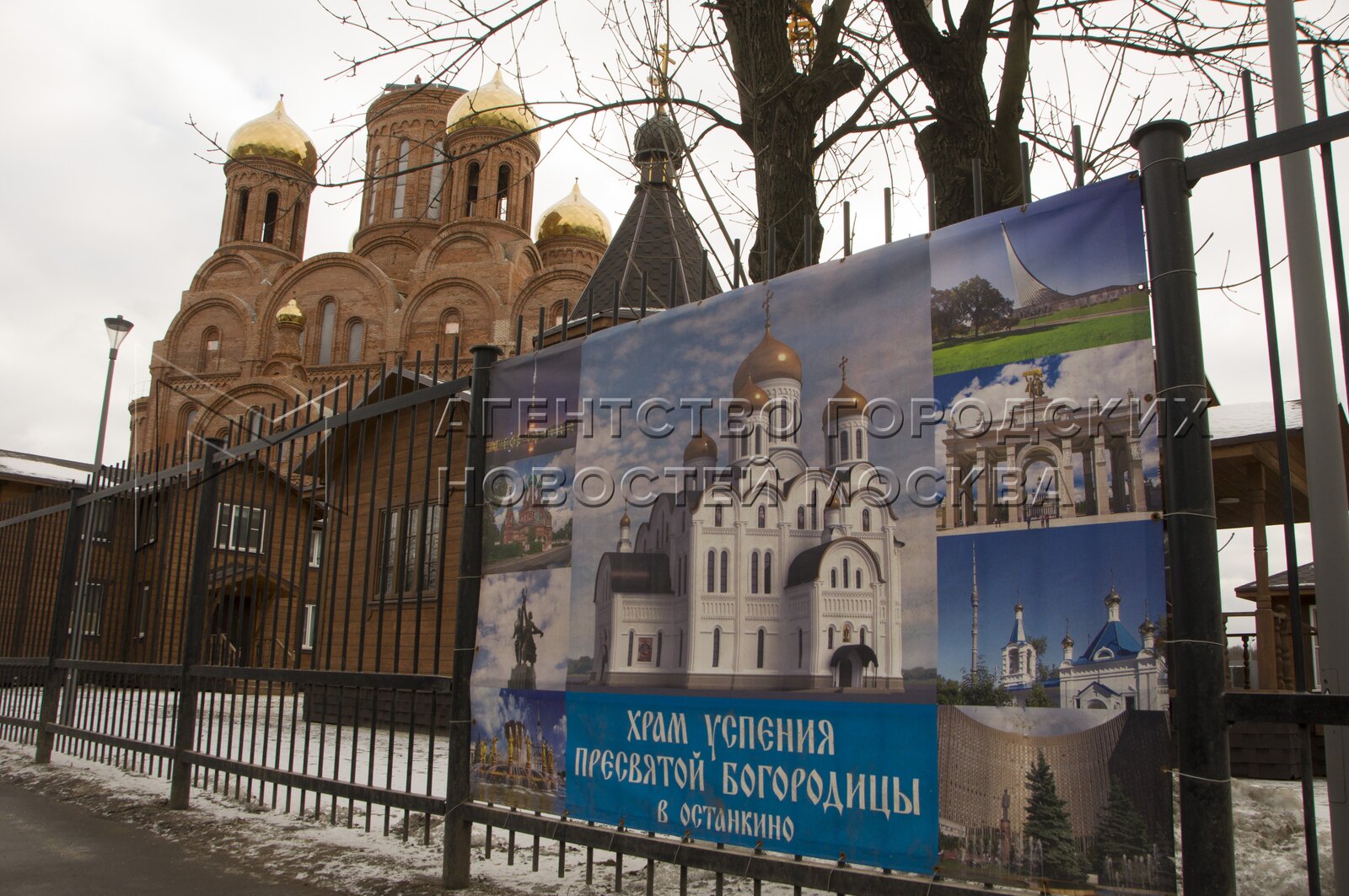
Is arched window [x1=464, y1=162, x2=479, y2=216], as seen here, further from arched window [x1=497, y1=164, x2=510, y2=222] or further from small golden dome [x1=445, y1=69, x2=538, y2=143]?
small golden dome [x1=445, y1=69, x2=538, y2=143]

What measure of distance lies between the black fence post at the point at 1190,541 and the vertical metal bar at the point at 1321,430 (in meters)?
0.30

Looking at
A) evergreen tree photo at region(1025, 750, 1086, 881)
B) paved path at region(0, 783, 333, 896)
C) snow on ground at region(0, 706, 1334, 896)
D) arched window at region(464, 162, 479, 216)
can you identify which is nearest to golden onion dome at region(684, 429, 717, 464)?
evergreen tree photo at region(1025, 750, 1086, 881)

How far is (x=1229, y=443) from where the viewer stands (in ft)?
27.6

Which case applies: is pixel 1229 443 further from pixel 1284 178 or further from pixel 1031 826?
pixel 1031 826

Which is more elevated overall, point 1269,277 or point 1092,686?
point 1269,277

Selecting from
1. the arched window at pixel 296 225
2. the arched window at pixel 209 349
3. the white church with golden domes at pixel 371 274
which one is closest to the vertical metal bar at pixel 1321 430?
the white church with golden domes at pixel 371 274

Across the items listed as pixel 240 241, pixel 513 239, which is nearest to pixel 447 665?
pixel 513 239

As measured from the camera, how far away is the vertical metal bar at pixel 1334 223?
2.65m

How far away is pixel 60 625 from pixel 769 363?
8.29 m

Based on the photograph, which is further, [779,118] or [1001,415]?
[779,118]

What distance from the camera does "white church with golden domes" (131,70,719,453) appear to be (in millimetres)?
42844

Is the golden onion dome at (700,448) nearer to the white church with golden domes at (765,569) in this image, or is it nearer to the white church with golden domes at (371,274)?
the white church with golden domes at (765,569)

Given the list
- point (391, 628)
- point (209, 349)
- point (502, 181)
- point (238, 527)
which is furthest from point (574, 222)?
point (238, 527)

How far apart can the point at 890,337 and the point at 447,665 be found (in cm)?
1117
